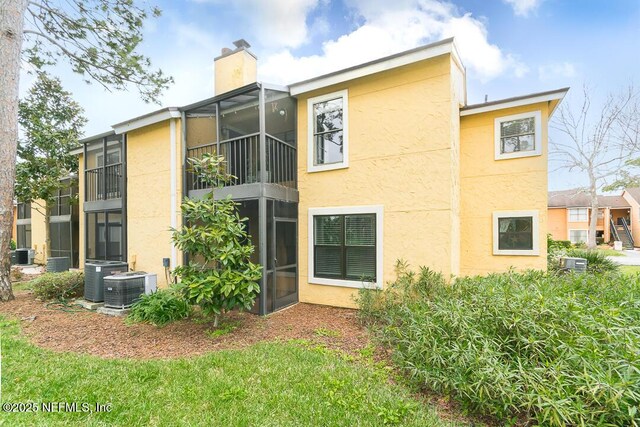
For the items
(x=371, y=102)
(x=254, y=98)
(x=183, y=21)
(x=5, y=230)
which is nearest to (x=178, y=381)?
(x=254, y=98)

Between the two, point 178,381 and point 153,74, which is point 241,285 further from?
point 153,74

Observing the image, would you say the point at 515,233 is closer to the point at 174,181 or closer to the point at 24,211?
the point at 174,181

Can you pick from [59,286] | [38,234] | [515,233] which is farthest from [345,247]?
[38,234]

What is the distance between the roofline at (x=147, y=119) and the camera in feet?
26.3

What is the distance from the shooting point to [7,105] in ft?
22.5

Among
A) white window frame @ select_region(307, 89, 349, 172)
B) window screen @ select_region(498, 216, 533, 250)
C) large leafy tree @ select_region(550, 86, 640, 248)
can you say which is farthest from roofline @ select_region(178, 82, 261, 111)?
large leafy tree @ select_region(550, 86, 640, 248)

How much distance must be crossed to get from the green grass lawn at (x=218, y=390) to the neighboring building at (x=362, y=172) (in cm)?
255

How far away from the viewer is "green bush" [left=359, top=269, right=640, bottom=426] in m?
2.37

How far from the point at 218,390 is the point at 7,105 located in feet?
28.9

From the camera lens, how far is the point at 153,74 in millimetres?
9641

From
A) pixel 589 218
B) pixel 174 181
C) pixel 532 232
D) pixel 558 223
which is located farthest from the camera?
pixel 558 223

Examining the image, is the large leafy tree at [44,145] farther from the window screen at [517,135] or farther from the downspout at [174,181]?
the window screen at [517,135]

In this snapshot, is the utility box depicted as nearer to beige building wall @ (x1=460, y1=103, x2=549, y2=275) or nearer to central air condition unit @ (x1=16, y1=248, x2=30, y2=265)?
beige building wall @ (x1=460, y1=103, x2=549, y2=275)

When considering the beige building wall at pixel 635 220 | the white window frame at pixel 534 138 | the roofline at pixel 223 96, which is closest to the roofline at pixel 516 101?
the white window frame at pixel 534 138
